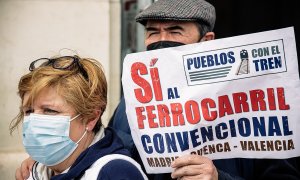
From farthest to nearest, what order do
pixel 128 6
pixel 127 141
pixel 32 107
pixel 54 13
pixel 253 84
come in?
1. pixel 128 6
2. pixel 54 13
3. pixel 127 141
4. pixel 32 107
5. pixel 253 84

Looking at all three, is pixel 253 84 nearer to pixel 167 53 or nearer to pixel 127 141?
pixel 167 53

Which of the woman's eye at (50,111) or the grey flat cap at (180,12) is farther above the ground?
the grey flat cap at (180,12)

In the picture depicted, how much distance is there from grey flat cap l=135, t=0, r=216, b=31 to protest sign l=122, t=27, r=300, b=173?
399mm

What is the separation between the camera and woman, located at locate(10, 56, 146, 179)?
7.75ft

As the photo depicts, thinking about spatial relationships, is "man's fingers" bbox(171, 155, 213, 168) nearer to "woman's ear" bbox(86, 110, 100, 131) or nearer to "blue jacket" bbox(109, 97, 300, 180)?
"blue jacket" bbox(109, 97, 300, 180)

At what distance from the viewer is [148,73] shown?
233cm

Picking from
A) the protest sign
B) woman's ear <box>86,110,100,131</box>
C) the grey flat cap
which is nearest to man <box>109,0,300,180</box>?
the grey flat cap

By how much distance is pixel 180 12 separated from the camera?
2674mm

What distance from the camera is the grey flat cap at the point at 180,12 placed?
266cm

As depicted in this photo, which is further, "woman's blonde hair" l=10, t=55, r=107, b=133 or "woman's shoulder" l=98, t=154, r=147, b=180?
"woman's blonde hair" l=10, t=55, r=107, b=133

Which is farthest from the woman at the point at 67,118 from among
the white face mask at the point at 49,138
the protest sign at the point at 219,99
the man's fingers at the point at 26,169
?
the man's fingers at the point at 26,169

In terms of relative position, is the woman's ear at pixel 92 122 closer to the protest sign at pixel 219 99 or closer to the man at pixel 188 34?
the protest sign at pixel 219 99

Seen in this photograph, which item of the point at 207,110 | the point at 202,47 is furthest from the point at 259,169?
the point at 202,47

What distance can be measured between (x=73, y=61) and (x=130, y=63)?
0.27m
